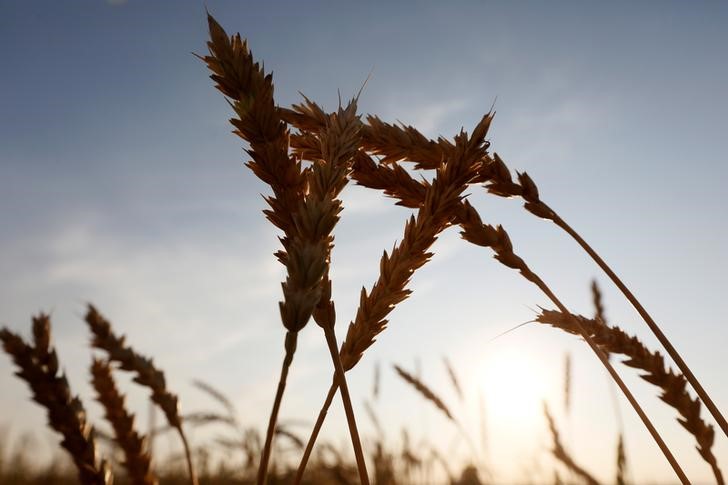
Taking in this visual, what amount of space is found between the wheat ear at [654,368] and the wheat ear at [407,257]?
0.43 m

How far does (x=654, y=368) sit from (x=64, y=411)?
1412 millimetres

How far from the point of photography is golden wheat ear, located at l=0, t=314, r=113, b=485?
4.42 feet

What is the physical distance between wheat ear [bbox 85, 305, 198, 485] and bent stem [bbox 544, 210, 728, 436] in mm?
1343

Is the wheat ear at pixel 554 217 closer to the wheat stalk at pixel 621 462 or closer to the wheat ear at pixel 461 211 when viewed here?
the wheat ear at pixel 461 211

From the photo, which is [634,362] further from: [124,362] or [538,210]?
[124,362]

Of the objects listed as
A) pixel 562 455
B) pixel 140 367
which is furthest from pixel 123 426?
pixel 562 455

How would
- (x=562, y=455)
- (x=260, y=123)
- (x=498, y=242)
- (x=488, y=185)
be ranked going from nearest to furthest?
(x=260, y=123) → (x=498, y=242) → (x=488, y=185) → (x=562, y=455)

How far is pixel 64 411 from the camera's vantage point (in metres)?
1.36

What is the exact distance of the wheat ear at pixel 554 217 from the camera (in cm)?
133

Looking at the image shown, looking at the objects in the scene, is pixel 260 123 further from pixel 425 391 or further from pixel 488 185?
pixel 425 391

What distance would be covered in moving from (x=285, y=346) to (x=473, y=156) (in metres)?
0.72

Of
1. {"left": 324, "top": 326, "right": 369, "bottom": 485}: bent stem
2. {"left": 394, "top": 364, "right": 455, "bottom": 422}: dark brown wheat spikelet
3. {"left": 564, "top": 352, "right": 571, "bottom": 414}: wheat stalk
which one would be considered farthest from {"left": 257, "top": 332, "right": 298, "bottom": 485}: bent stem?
{"left": 564, "top": 352, "right": 571, "bottom": 414}: wheat stalk

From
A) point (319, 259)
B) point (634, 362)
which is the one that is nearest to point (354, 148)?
point (319, 259)

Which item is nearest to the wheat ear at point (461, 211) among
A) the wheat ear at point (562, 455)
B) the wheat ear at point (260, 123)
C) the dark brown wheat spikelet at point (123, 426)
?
the wheat ear at point (260, 123)
